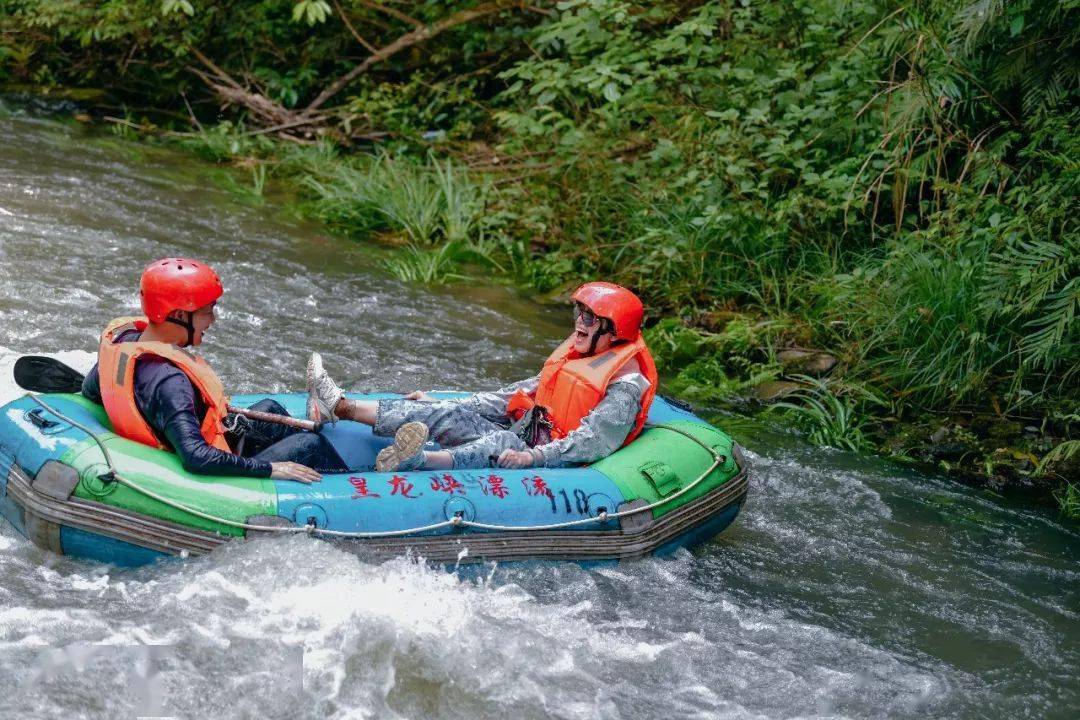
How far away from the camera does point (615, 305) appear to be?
4938 millimetres

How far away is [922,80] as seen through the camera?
7.08 metres

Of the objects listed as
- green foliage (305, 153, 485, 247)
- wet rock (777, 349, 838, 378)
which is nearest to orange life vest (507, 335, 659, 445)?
wet rock (777, 349, 838, 378)

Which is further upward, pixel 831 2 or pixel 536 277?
pixel 831 2

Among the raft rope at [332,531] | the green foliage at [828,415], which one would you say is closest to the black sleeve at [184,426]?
the raft rope at [332,531]

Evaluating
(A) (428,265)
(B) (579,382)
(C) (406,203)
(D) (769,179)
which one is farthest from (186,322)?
(C) (406,203)

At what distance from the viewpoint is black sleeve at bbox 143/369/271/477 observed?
4.08 m

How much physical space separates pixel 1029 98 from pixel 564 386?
343 centimetres

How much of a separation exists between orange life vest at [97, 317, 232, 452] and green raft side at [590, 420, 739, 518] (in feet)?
4.68

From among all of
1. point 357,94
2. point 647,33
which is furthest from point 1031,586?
point 357,94

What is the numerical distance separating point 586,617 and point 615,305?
4.18 feet

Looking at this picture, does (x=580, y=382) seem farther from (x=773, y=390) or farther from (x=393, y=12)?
(x=393, y=12)

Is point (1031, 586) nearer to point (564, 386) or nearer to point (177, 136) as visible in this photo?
point (564, 386)

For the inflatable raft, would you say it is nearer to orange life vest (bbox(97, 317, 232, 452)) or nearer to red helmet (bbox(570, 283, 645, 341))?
orange life vest (bbox(97, 317, 232, 452))

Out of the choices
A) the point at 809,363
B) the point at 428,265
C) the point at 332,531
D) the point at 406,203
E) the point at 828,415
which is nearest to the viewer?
the point at 332,531
